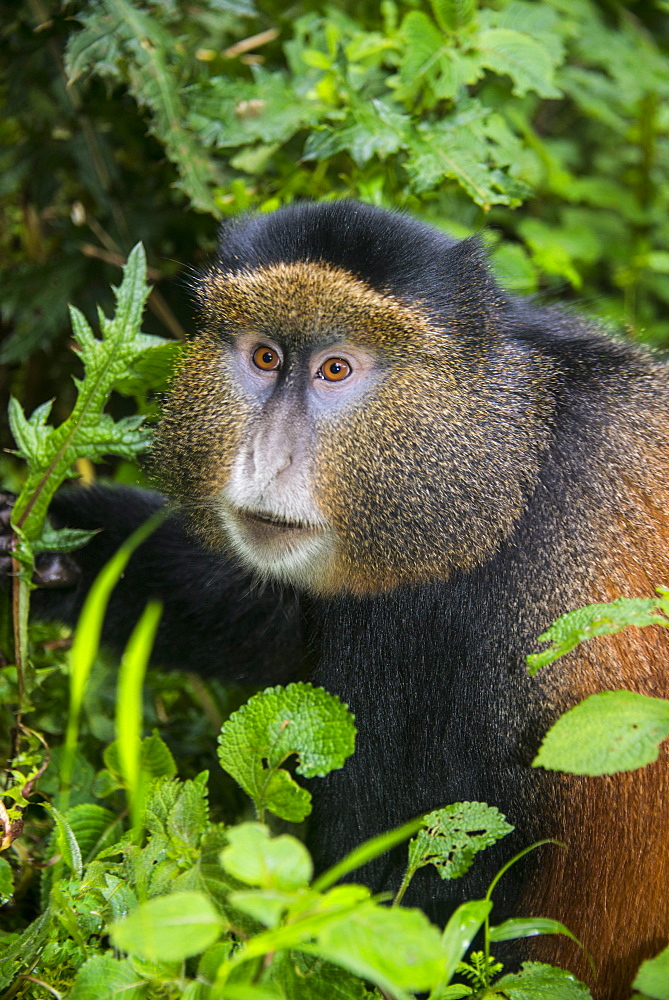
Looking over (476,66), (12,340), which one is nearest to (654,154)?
(476,66)

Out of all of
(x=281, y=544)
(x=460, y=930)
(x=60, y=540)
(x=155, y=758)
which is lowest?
(x=155, y=758)

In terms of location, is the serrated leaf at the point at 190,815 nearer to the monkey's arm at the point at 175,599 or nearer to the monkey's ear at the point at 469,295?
the monkey's arm at the point at 175,599

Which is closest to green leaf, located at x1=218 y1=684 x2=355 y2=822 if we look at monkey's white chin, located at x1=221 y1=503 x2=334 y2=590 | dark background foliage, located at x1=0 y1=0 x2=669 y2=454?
monkey's white chin, located at x1=221 y1=503 x2=334 y2=590

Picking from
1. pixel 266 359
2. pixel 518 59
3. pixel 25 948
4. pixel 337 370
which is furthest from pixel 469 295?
pixel 25 948

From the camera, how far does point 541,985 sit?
1911 millimetres

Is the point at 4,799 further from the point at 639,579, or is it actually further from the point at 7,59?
the point at 7,59

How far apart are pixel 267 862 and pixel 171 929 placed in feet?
0.52

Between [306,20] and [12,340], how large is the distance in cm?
175

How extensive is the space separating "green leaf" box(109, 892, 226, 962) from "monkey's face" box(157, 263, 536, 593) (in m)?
1.03

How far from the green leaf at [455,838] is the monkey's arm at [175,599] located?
0.95 metres

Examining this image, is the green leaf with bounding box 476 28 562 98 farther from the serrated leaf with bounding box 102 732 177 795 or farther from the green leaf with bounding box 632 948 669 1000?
the green leaf with bounding box 632 948 669 1000

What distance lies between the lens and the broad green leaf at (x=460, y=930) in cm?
165

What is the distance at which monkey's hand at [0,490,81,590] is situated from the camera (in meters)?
2.81

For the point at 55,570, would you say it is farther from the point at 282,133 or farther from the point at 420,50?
the point at 420,50
